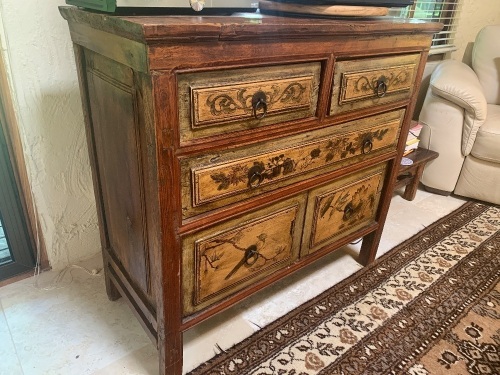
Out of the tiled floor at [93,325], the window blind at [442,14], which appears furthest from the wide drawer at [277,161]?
the window blind at [442,14]

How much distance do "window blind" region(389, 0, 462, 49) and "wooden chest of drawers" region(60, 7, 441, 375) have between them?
1.28 meters

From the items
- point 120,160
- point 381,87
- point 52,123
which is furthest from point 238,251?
point 52,123

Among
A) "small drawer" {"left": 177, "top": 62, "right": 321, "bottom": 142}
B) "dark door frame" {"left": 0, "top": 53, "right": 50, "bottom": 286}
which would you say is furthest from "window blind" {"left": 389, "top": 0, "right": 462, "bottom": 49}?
"dark door frame" {"left": 0, "top": 53, "right": 50, "bottom": 286}

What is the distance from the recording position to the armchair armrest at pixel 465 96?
5.94 ft

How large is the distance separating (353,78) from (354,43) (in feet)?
0.31

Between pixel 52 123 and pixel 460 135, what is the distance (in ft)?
6.17

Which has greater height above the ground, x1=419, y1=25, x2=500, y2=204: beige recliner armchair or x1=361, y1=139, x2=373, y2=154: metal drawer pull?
x1=361, y1=139, x2=373, y2=154: metal drawer pull

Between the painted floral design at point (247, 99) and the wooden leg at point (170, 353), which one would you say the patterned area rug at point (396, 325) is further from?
the painted floral design at point (247, 99)

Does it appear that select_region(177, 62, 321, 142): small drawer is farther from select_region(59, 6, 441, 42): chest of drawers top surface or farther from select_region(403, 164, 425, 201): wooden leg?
select_region(403, 164, 425, 201): wooden leg

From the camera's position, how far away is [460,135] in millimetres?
1932

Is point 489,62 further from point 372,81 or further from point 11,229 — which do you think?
point 11,229

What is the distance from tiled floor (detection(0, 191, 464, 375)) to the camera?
1076 millimetres

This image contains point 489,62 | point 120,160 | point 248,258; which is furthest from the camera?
point 489,62

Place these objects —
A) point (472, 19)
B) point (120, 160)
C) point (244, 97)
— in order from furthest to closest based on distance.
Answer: point (472, 19), point (120, 160), point (244, 97)
